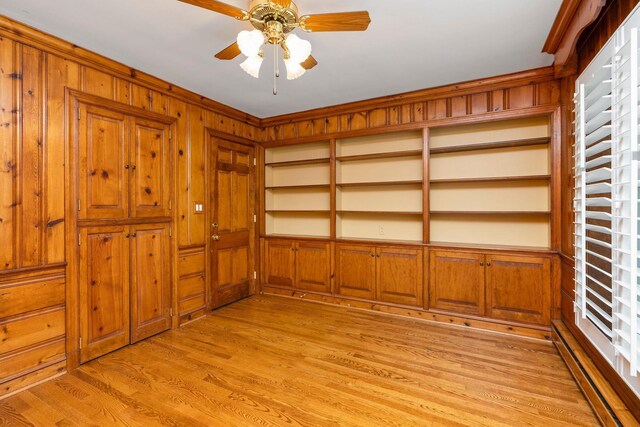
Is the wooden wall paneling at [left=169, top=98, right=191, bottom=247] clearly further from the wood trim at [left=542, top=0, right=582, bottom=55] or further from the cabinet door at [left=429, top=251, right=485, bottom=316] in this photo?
the wood trim at [left=542, top=0, right=582, bottom=55]

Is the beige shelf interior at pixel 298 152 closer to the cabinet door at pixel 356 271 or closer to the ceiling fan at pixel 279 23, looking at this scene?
the cabinet door at pixel 356 271

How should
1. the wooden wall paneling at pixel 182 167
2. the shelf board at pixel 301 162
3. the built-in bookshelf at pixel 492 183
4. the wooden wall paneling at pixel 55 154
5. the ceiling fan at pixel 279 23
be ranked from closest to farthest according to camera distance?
the ceiling fan at pixel 279 23 → the wooden wall paneling at pixel 55 154 → the built-in bookshelf at pixel 492 183 → the wooden wall paneling at pixel 182 167 → the shelf board at pixel 301 162

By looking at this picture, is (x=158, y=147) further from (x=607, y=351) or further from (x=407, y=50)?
(x=607, y=351)

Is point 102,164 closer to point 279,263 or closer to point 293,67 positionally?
point 293,67

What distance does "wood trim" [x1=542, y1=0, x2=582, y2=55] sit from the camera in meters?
1.92

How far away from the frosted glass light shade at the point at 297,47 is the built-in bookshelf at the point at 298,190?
2.38 m

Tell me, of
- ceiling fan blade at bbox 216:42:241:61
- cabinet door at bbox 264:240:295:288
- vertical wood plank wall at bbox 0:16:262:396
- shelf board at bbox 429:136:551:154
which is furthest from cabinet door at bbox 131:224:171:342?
shelf board at bbox 429:136:551:154

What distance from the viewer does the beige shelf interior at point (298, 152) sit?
14.7 ft

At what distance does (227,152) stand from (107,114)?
58.7 inches

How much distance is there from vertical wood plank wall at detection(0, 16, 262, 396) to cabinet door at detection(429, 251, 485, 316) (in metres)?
3.49

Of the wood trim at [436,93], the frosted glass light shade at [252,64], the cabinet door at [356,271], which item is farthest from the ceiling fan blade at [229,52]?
the cabinet door at [356,271]

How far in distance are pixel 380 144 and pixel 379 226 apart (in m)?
1.09

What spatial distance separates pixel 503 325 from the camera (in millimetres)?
3125

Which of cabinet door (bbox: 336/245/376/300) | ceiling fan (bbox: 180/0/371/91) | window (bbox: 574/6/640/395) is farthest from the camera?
cabinet door (bbox: 336/245/376/300)
